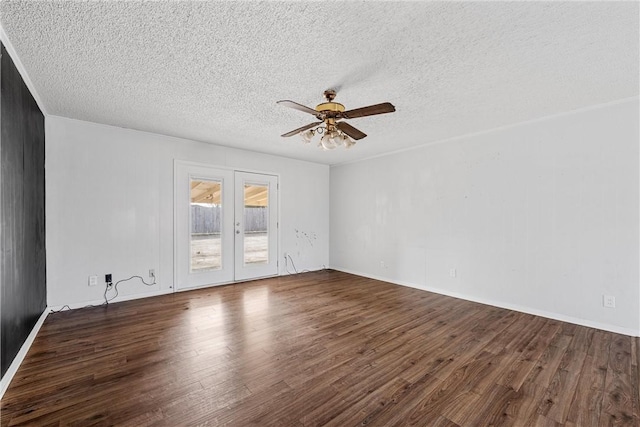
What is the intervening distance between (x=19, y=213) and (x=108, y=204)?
141 centimetres

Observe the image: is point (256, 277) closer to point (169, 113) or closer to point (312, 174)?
point (312, 174)

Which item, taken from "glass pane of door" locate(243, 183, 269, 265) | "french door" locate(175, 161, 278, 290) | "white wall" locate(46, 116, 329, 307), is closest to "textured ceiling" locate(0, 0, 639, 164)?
"white wall" locate(46, 116, 329, 307)

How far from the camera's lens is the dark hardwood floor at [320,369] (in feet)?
5.45

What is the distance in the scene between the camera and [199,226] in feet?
14.6

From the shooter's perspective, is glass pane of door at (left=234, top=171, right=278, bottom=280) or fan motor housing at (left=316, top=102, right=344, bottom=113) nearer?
fan motor housing at (left=316, top=102, right=344, bottom=113)

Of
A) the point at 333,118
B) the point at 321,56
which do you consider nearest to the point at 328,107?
the point at 333,118

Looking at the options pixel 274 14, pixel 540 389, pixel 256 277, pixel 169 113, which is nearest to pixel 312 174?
pixel 256 277

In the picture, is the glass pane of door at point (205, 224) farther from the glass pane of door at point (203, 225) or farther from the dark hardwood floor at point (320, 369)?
→ the dark hardwood floor at point (320, 369)

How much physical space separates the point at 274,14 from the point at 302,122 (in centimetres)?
180

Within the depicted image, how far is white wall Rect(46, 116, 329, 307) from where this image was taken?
3383 mm

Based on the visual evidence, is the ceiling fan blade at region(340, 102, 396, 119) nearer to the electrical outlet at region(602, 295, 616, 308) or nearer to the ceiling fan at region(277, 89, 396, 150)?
the ceiling fan at region(277, 89, 396, 150)

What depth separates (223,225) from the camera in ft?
15.3

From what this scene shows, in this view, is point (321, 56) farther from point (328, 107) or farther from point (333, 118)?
point (333, 118)

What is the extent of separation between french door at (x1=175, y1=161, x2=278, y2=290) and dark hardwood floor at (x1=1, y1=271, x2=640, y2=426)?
42.1 inches
